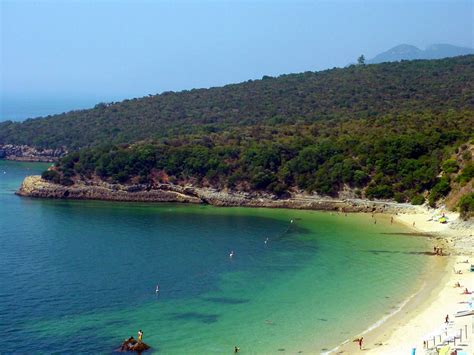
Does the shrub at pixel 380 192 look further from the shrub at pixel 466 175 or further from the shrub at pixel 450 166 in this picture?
the shrub at pixel 466 175

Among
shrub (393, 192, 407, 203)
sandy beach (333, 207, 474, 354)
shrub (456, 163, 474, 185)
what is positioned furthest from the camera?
shrub (393, 192, 407, 203)

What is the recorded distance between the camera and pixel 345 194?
2758 inches

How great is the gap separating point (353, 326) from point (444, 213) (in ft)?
95.7

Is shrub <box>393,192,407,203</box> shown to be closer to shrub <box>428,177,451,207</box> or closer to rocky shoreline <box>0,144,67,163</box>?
shrub <box>428,177,451,207</box>

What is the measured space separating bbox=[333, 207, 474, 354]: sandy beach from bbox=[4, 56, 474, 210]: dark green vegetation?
655 inches

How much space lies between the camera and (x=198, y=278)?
43.3 m

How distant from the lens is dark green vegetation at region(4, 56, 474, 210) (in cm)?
7075

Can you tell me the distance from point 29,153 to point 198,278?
87898 millimetres

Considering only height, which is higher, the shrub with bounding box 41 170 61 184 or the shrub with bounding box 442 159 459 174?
the shrub with bounding box 442 159 459 174

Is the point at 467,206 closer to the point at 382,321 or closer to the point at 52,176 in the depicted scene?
the point at 382,321

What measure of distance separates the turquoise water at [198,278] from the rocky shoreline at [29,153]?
5099cm

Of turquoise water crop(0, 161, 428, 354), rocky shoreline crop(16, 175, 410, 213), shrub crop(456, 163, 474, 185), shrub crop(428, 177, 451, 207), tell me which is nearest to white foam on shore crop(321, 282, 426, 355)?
turquoise water crop(0, 161, 428, 354)

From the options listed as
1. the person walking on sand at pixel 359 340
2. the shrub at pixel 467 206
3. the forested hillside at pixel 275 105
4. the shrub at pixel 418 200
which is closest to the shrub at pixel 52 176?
the forested hillside at pixel 275 105

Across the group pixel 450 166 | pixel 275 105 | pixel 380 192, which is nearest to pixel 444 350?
pixel 450 166
